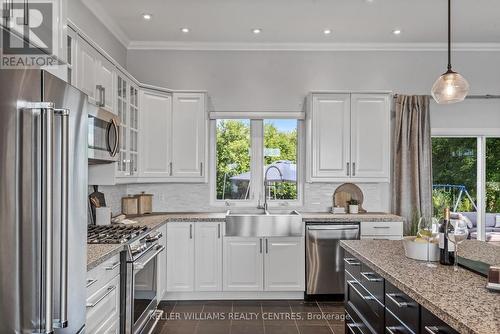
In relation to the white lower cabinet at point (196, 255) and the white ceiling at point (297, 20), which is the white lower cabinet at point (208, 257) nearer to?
the white lower cabinet at point (196, 255)

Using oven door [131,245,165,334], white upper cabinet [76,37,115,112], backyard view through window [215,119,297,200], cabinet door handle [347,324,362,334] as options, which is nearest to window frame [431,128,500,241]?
backyard view through window [215,119,297,200]

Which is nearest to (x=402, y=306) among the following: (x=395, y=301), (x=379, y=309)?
(x=395, y=301)

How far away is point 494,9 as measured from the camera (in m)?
3.72

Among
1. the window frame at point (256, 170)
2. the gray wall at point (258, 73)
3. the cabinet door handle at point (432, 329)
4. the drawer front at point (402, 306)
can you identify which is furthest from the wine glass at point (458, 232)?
the gray wall at point (258, 73)

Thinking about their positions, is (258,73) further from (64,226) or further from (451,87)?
(64,226)

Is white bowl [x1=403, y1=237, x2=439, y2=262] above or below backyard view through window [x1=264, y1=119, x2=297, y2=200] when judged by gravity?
below

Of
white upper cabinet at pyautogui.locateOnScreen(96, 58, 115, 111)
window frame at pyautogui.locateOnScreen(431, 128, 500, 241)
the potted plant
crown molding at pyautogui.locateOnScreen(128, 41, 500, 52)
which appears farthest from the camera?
window frame at pyautogui.locateOnScreen(431, 128, 500, 241)

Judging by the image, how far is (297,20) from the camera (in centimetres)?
400

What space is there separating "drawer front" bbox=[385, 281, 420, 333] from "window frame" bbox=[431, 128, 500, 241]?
3.54 m

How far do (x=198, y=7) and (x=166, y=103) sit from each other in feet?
3.83

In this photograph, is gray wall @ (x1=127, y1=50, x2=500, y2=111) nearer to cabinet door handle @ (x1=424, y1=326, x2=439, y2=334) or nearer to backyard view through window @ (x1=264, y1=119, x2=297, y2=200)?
backyard view through window @ (x1=264, y1=119, x2=297, y2=200)

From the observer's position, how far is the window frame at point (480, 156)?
15.9ft

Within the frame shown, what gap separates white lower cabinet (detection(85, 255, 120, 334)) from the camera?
2.01 metres

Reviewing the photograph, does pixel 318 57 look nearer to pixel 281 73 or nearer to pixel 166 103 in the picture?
pixel 281 73
